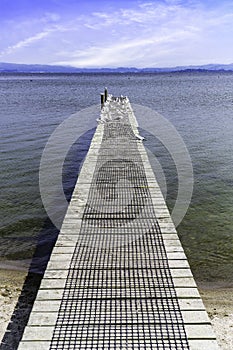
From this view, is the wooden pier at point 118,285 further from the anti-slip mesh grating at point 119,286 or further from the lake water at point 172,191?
the lake water at point 172,191

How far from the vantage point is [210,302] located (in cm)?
696

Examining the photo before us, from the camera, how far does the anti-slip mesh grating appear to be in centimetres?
433

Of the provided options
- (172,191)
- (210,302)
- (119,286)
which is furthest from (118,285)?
(172,191)

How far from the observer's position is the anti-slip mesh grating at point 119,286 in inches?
170

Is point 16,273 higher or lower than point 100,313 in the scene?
lower

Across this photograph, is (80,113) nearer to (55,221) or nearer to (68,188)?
(68,188)

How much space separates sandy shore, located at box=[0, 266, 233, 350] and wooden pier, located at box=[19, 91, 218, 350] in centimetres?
129

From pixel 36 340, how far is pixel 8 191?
886 cm

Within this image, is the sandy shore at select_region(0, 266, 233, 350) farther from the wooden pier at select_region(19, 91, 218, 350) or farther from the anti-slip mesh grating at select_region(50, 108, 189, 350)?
the anti-slip mesh grating at select_region(50, 108, 189, 350)

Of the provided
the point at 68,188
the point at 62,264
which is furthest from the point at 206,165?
the point at 62,264

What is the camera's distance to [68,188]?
12.9 metres

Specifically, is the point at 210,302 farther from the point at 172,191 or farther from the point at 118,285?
the point at 172,191

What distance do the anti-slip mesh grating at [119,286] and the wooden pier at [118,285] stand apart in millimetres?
12

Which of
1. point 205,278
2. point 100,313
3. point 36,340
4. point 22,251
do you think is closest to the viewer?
point 36,340
